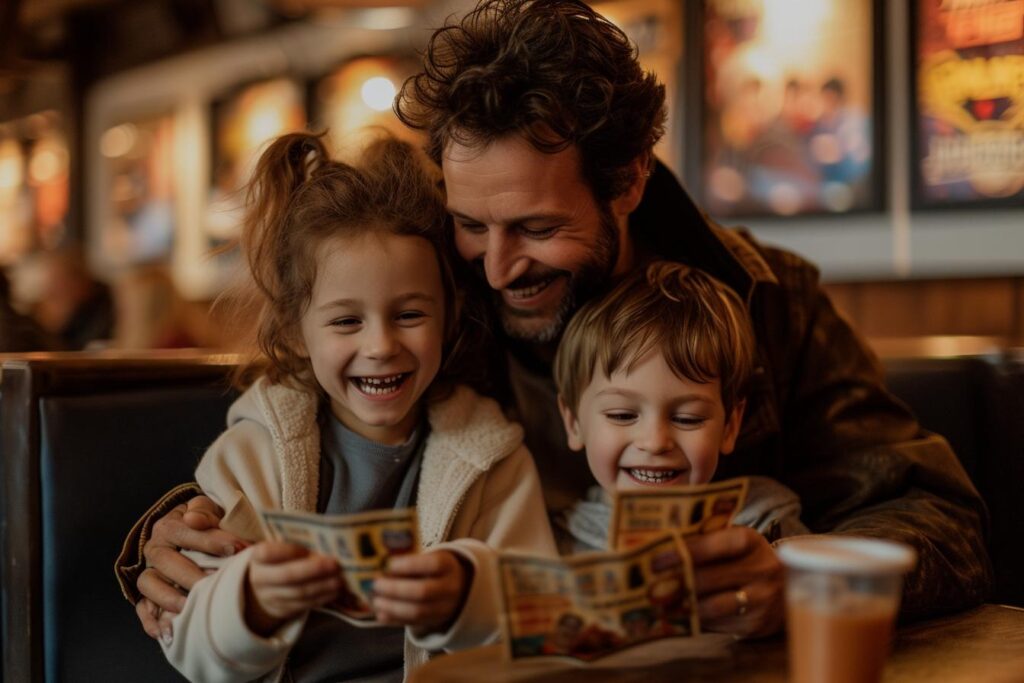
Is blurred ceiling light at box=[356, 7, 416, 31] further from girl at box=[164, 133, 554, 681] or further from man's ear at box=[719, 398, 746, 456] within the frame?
man's ear at box=[719, 398, 746, 456]

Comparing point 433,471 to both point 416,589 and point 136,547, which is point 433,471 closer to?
point 136,547

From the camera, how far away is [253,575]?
1.22 m

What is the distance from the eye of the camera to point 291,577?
3.80 feet

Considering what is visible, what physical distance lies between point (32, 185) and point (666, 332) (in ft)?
31.5

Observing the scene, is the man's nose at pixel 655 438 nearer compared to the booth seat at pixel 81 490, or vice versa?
the man's nose at pixel 655 438

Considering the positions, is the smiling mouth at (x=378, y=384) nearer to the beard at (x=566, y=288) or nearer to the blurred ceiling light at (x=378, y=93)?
the beard at (x=566, y=288)

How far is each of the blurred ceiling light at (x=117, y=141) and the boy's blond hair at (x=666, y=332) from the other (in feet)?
25.0

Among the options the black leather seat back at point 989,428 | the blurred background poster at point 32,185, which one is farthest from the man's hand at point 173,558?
the blurred background poster at point 32,185

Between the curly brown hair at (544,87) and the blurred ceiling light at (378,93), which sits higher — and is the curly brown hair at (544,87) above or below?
below

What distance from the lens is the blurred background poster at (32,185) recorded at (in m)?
9.68

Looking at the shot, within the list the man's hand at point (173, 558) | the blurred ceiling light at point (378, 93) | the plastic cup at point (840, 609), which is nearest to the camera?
the plastic cup at point (840, 609)

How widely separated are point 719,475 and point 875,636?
97 cm

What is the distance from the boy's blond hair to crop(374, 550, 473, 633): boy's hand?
0.55 metres

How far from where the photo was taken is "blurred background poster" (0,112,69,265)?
9.68m
